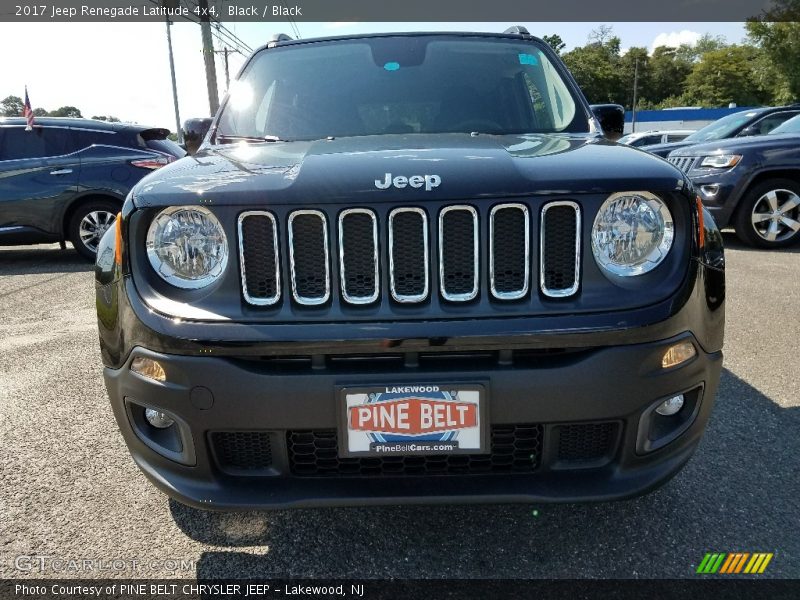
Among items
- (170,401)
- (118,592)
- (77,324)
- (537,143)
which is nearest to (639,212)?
(537,143)

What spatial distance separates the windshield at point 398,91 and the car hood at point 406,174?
25.4 inches

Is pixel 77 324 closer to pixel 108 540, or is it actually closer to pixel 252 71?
pixel 252 71

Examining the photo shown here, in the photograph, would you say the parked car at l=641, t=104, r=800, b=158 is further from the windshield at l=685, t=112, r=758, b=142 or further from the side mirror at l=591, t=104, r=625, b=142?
the side mirror at l=591, t=104, r=625, b=142

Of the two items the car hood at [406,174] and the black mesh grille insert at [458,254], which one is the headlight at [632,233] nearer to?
the car hood at [406,174]

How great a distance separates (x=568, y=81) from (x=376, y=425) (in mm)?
2044

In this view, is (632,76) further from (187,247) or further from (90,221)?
(187,247)

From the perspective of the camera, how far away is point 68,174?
698cm

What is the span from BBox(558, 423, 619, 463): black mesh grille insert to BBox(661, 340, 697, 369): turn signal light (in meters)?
0.21

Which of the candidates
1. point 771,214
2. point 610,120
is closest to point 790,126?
point 771,214

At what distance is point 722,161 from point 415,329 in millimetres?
6557

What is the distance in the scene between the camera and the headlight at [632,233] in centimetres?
171

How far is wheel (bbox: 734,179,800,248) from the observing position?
22.5ft

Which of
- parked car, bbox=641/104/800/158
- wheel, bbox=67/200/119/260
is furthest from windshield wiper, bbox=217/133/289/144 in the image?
parked car, bbox=641/104/800/158

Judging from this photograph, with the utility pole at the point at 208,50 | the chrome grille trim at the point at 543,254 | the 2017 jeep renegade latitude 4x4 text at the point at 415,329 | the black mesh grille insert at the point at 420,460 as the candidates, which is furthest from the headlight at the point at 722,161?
the utility pole at the point at 208,50
